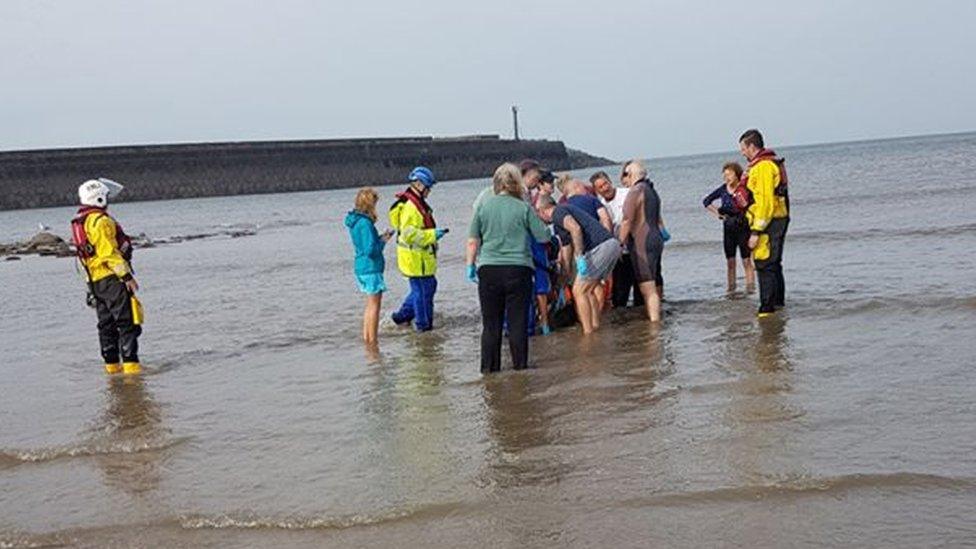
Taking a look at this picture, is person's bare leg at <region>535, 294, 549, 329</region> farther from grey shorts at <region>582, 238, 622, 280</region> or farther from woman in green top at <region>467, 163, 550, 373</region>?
woman in green top at <region>467, 163, 550, 373</region>

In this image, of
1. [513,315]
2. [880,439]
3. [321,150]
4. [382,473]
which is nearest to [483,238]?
[513,315]

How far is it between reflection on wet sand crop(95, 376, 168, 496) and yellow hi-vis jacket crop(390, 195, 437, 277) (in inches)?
106

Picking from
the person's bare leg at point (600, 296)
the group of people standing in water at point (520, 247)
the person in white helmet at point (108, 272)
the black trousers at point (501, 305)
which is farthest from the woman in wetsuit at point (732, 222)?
the person in white helmet at point (108, 272)

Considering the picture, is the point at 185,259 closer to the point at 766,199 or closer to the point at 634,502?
the point at 766,199

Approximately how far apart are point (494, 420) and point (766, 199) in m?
4.32

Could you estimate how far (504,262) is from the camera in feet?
26.6

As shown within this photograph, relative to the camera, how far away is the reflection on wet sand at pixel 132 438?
590cm

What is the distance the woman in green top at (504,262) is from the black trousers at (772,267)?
272cm

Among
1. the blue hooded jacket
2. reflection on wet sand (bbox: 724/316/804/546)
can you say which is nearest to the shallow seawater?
reflection on wet sand (bbox: 724/316/804/546)

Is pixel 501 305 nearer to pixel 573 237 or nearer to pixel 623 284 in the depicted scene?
pixel 573 237

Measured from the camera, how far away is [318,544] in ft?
15.2

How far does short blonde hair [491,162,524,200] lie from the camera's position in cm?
826

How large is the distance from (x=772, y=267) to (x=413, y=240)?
3376mm

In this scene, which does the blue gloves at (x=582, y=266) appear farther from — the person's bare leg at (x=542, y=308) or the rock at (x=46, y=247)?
the rock at (x=46, y=247)
